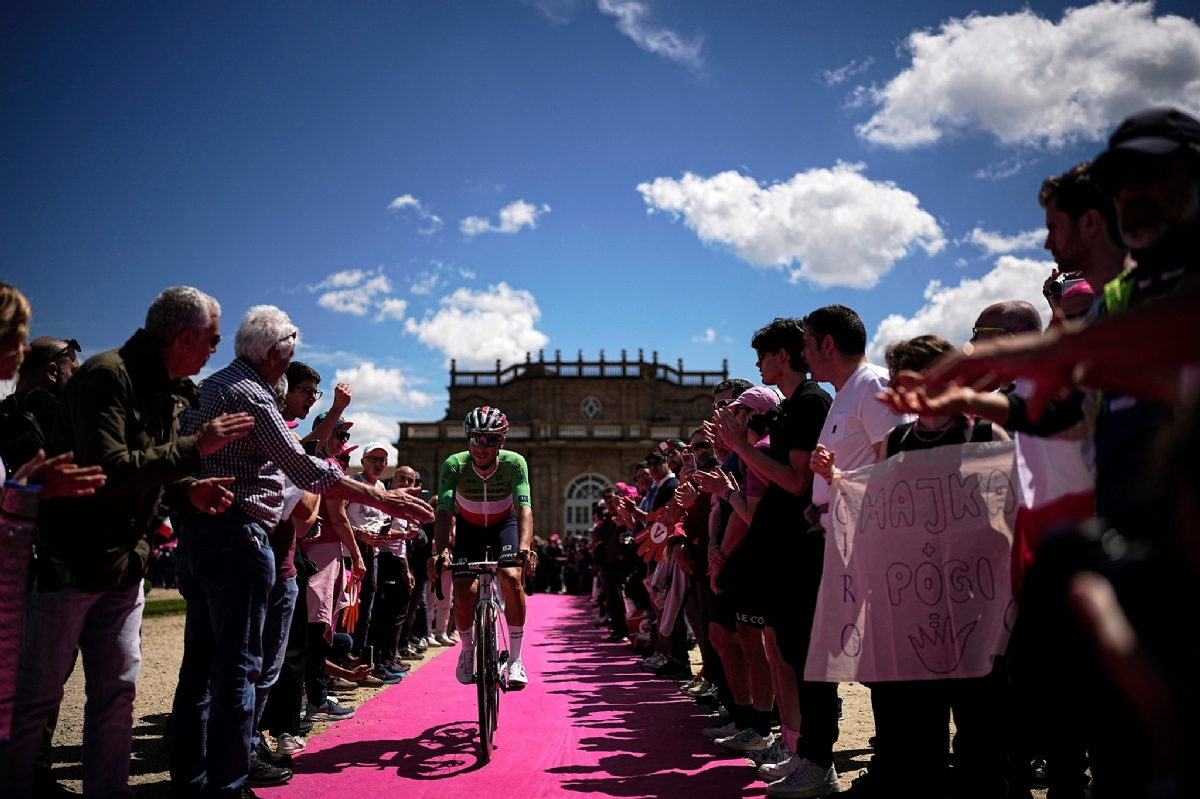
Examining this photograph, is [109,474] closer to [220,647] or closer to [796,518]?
[220,647]

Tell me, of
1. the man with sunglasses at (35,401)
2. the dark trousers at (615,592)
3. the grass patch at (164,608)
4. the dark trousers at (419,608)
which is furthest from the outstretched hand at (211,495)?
the grass patch at (164,608)

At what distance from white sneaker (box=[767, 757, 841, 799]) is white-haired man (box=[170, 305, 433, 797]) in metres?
2.40

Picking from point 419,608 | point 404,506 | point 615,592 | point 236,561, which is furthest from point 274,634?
point 615,592

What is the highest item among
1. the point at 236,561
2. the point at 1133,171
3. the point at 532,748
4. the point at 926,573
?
the point at 1133,171

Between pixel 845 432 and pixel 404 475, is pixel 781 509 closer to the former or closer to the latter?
pixel 845 432

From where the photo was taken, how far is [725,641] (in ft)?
20.2

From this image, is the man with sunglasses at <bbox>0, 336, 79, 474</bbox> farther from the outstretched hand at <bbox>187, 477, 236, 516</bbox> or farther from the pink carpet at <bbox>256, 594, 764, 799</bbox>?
the pink carpet at <bbox>256, 594, 764, 799</bbox>

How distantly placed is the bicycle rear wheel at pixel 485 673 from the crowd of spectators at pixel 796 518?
4.27 ft

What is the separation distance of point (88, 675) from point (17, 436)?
1582mm

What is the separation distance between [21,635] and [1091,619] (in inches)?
153

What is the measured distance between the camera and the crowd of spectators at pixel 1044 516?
1494 millimetres

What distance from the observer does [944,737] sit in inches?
140

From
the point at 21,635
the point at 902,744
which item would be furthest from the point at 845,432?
the point at 21,635

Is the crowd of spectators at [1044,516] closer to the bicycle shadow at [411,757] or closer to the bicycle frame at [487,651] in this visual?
the bicycle frame at [487,651]
